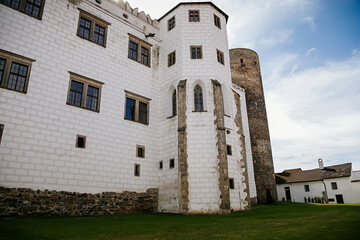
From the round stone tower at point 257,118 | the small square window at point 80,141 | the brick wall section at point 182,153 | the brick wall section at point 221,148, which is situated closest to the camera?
the small square window at point 80,141

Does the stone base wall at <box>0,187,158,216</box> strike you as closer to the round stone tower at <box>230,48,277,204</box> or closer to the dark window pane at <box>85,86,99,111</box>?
the dark window pane at <box>85,86,99,111</box>

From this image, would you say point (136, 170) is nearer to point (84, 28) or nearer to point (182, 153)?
point (182, 153)

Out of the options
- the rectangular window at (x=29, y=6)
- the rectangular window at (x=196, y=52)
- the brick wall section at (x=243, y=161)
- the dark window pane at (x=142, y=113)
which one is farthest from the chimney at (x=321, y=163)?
the rectangular window at (x=29, y=6)

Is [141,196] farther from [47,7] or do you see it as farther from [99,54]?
[47,7]

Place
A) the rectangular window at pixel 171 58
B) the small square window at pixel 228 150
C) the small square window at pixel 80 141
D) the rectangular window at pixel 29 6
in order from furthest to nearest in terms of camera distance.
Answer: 1. the rectangular window at pixel 171 58
2. the small square window at pixel 228 150
3. the small square window at pixel 80 141
4. the rectangular window at pixel 29 6

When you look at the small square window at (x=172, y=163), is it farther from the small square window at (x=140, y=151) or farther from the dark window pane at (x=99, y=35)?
the dark window pane at (x=99, y=35)

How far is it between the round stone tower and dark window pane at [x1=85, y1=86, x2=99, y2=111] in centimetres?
2188

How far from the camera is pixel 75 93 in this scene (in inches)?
601

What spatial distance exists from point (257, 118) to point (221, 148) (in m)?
17.6

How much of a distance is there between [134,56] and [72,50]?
5.16m

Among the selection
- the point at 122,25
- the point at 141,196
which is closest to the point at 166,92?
the point at 122,25

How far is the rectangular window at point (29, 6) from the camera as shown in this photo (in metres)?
13.8

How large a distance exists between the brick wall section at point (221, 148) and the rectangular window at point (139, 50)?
630 centimetres

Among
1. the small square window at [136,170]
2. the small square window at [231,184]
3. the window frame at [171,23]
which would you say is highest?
the window frame at [171,23]
